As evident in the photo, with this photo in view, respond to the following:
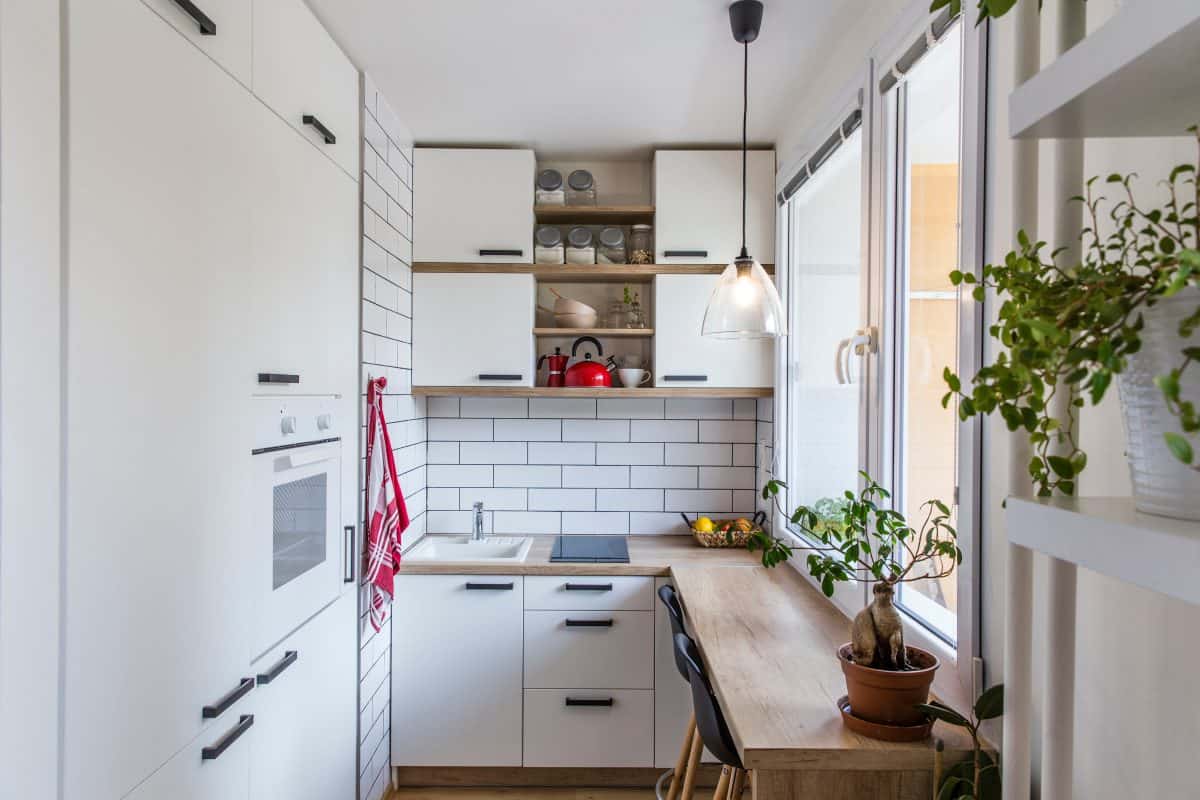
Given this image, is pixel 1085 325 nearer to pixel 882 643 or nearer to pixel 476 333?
pixel 882 643

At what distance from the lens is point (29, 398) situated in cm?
103

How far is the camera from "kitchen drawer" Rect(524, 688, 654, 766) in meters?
2.81

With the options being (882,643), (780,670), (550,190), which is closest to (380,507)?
(780,670)

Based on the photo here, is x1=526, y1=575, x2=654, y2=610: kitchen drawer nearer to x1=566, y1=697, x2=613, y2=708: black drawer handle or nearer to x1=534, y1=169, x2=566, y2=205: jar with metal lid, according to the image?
x1=566, y1=697, x2=613, y2=708: black drawer handle

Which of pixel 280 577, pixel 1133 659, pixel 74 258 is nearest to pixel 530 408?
pixel 280 577

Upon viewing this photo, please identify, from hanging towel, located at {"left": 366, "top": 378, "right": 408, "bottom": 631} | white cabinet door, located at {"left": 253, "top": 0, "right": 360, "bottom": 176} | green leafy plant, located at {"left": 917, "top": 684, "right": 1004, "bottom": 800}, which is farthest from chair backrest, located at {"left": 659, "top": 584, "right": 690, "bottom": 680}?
white cabinet door, located at {"left": 253, "top": 0, "right": 360, "bottom": 176}

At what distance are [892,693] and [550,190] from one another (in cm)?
240

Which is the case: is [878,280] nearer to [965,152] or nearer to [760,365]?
[965,152]

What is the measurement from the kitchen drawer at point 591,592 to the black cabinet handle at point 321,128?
1663 mm

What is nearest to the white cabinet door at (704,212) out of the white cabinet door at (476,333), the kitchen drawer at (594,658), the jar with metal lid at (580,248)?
the jar with metal lid at (580,248)

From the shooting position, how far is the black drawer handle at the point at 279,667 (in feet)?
5.55

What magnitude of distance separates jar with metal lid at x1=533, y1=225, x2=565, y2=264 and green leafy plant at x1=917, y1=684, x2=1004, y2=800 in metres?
2.26

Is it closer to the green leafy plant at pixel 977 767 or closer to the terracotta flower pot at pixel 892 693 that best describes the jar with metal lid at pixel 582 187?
the terracotta flower pot at pixel 892 693

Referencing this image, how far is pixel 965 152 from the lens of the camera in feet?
4.72
